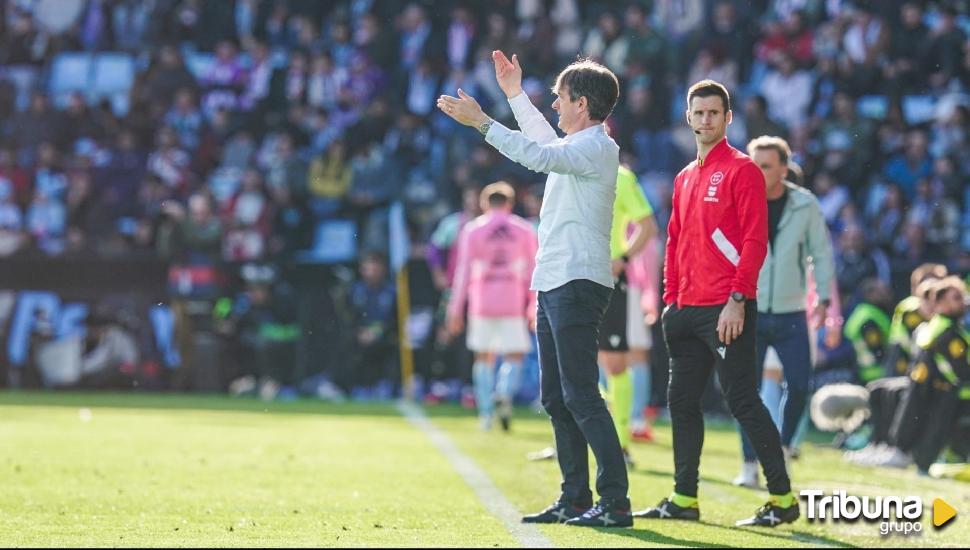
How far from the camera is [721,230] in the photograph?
8352 millimetres

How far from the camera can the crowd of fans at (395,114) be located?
22.8 meters

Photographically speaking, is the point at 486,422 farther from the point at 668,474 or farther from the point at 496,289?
the point at 668,474

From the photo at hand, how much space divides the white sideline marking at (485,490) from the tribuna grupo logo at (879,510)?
1617mm

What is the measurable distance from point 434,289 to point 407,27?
6015mm

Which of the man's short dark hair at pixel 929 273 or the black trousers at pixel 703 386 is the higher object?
the man's short dark hair at pixel 929 273

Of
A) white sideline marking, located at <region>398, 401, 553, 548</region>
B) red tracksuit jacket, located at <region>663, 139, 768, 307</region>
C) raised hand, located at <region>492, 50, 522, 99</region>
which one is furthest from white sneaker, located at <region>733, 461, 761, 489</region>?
raised hand, located at <region>492, 50, 522, 99</region>

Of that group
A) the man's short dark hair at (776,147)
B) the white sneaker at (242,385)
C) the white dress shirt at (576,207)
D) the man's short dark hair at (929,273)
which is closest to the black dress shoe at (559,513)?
the white dress shirt at (576,207)

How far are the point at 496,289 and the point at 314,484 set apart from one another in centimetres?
615

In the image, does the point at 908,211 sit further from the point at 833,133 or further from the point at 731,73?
the point at 731,73

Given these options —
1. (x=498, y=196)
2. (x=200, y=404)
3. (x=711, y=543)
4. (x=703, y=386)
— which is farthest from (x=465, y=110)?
(x=200, y=404)

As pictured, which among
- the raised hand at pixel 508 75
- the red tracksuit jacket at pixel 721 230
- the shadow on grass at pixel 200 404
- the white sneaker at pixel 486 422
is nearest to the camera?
the raised hand at pixel 508 75

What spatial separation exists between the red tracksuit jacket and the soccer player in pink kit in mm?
7095

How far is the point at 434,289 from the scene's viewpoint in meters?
22.0

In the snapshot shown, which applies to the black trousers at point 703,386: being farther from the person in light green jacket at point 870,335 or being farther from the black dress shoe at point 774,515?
the person in light green jacket at point 870,335
